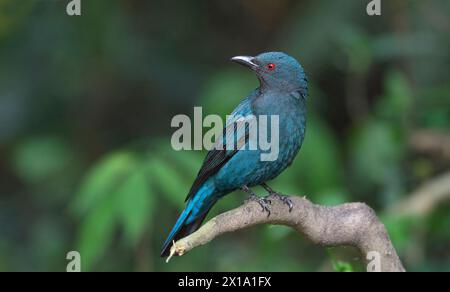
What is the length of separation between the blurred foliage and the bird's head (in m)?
0.85

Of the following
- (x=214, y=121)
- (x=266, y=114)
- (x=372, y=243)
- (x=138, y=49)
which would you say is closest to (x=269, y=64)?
(x=266, y=114)

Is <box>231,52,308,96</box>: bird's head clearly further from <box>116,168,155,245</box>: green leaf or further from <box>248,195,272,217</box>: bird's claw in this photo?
<box>116,168,155,245</box>: green leaf

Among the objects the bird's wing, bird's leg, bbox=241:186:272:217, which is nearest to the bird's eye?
the bird's wing

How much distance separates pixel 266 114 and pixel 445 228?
7.31 feet

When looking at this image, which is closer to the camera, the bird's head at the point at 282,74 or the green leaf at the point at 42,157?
the bird's head at the point at 282,74

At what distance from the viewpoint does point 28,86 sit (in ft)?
A: 25.4

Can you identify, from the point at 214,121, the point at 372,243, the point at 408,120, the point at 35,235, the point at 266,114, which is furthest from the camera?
the point at 35,235

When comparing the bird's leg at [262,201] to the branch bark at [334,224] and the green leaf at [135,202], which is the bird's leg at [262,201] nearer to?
the branch bark at [334,224]

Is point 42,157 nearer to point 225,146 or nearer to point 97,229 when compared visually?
point 97,229

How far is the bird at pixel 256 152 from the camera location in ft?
15.8

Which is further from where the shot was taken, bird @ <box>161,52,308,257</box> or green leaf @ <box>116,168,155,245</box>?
green leaf @ <box>116,168,155,245</box>

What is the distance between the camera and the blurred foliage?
6.23m

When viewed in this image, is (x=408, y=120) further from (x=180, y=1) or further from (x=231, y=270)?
(x=180, y=1)

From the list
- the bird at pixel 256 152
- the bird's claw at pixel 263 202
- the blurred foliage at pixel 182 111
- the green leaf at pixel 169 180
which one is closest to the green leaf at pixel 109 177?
the blurred foliage at pixel 182 111
